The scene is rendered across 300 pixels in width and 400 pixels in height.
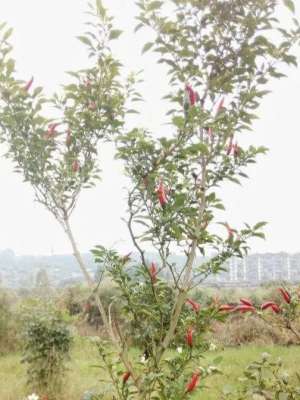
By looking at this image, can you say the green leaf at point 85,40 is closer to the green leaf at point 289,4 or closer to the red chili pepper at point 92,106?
the red chili pepper at point 92,106

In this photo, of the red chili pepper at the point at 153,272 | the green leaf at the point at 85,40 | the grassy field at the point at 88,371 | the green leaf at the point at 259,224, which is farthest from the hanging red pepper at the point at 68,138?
the grassy field at the point at 88,371

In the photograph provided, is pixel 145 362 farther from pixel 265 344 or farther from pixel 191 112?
pixel 265 344

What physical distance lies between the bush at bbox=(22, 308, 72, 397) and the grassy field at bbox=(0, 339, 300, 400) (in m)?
0.21

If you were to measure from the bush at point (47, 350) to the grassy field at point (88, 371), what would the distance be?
213 mm

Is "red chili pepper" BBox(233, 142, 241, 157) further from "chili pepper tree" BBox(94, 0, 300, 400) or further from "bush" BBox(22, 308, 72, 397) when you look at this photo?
"bush" BBox(22, 308, 72, 397)

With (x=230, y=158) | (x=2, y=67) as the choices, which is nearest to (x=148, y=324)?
(x=230, y=158)

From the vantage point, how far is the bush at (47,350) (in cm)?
692

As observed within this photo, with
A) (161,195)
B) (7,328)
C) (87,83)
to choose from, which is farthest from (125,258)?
(7,328)

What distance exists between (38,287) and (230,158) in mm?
12505

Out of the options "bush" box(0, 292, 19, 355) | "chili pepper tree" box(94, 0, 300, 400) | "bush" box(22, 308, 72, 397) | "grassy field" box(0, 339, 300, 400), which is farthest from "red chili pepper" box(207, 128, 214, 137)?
"bush" box(0, 292, 19, 355)

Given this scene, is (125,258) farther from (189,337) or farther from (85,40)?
(85,40)

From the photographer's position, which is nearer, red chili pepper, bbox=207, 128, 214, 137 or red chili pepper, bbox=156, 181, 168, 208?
red chili pepper, bbox=156, 181, 168, 208

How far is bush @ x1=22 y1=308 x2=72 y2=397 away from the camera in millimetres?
6918

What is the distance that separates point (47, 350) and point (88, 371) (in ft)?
6.59
